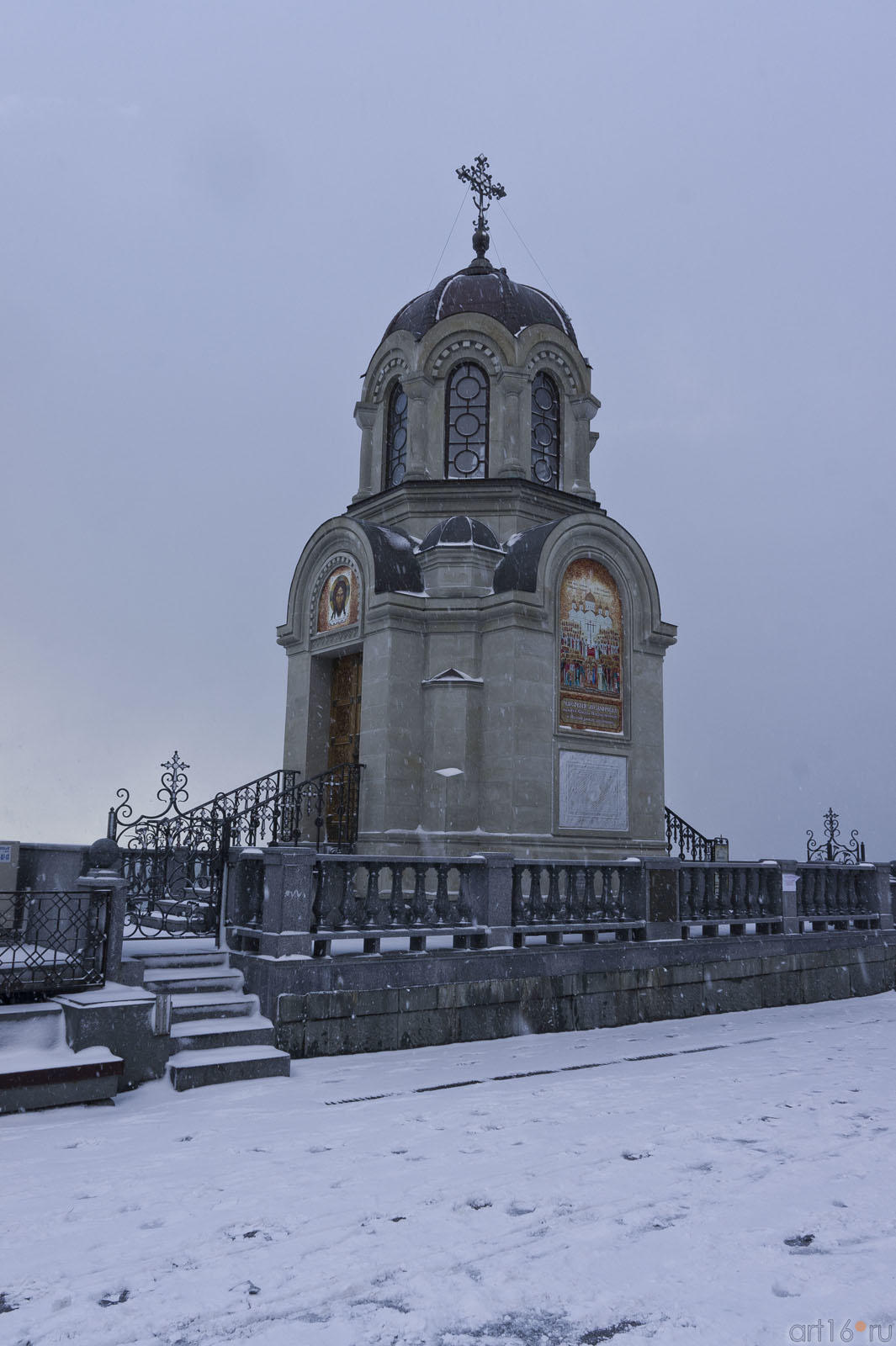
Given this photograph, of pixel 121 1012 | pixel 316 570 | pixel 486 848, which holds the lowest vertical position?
pixel 121 1012

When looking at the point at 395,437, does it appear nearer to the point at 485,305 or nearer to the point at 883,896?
the point at 485,305

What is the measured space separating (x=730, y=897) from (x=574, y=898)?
3220mm

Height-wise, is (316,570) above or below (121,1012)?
above

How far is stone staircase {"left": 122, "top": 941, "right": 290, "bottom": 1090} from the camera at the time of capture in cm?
821

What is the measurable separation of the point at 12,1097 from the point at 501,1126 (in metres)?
3.66

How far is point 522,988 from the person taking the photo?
35.6 feet

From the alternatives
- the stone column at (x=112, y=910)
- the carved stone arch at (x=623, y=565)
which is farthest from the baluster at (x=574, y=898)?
the carved stone arch at (x=623, y=565)

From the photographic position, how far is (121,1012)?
802 centimetres

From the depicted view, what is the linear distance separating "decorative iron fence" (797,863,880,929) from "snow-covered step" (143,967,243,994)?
9.07 m

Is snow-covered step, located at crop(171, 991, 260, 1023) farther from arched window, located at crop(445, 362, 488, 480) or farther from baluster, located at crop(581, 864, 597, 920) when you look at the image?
arched window, located at crop(445, 362, 488, 480)

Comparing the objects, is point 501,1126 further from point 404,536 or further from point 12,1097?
point 404,536

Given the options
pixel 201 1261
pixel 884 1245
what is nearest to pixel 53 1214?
pixel 201 1261

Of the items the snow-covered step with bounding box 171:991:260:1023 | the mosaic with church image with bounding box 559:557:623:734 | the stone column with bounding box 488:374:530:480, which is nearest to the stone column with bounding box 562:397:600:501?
the stone column with bounding box 488:374:530:480

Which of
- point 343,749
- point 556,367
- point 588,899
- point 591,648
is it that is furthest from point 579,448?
point 588,899
